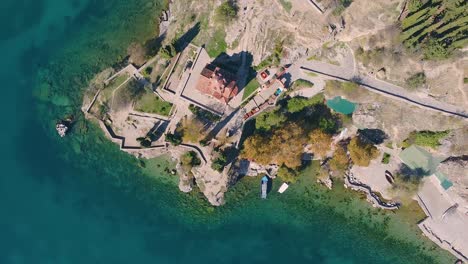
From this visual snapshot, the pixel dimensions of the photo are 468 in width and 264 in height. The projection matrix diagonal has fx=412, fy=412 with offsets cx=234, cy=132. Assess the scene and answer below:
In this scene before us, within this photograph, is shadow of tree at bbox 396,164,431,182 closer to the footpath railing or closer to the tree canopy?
the footpath railing

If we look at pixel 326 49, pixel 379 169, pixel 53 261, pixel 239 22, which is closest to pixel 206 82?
pixel 239 22

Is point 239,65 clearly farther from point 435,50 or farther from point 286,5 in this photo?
point 435,50

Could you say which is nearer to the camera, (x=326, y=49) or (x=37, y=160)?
(x=326, y=49)

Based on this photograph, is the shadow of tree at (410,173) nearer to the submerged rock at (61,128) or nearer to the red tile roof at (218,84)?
the red tile roof at (218,84)

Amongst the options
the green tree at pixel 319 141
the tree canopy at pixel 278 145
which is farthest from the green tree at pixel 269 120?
the green tree at pixel 319 141

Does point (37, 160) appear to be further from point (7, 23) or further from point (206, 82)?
point (206, 82)

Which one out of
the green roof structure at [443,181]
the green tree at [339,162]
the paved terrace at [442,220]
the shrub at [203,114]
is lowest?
the paved terrace at [442,220]

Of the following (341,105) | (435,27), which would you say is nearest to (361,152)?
(341,105)
